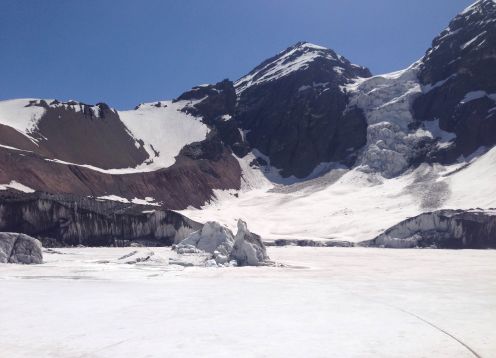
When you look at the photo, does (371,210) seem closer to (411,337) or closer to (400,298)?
(400,298)

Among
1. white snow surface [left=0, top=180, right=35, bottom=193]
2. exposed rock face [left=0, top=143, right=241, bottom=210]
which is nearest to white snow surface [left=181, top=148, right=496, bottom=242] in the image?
exposed rock face [left=0, top=143, right=241, bottom=210]

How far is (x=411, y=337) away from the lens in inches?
490

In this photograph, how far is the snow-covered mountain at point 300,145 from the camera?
277 feet

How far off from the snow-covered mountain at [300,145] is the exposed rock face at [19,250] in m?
39.4

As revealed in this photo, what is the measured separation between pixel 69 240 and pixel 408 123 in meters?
86.1

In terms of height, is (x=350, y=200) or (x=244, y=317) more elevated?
(x=350, y=200)

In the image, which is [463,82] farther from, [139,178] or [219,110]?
[139,178]

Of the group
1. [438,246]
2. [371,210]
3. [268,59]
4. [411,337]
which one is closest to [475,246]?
[438,246]

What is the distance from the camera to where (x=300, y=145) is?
131375 millimetres

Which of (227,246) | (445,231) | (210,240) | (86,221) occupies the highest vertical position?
(86,221)

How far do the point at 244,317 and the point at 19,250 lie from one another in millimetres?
25363

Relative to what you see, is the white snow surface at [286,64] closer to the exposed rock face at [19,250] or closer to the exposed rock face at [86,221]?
the exposed rock face at [86,221]

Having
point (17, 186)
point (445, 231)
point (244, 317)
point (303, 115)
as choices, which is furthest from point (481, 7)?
point (244, 317)

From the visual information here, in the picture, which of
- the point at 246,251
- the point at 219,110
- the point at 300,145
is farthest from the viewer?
the point at 219,110
